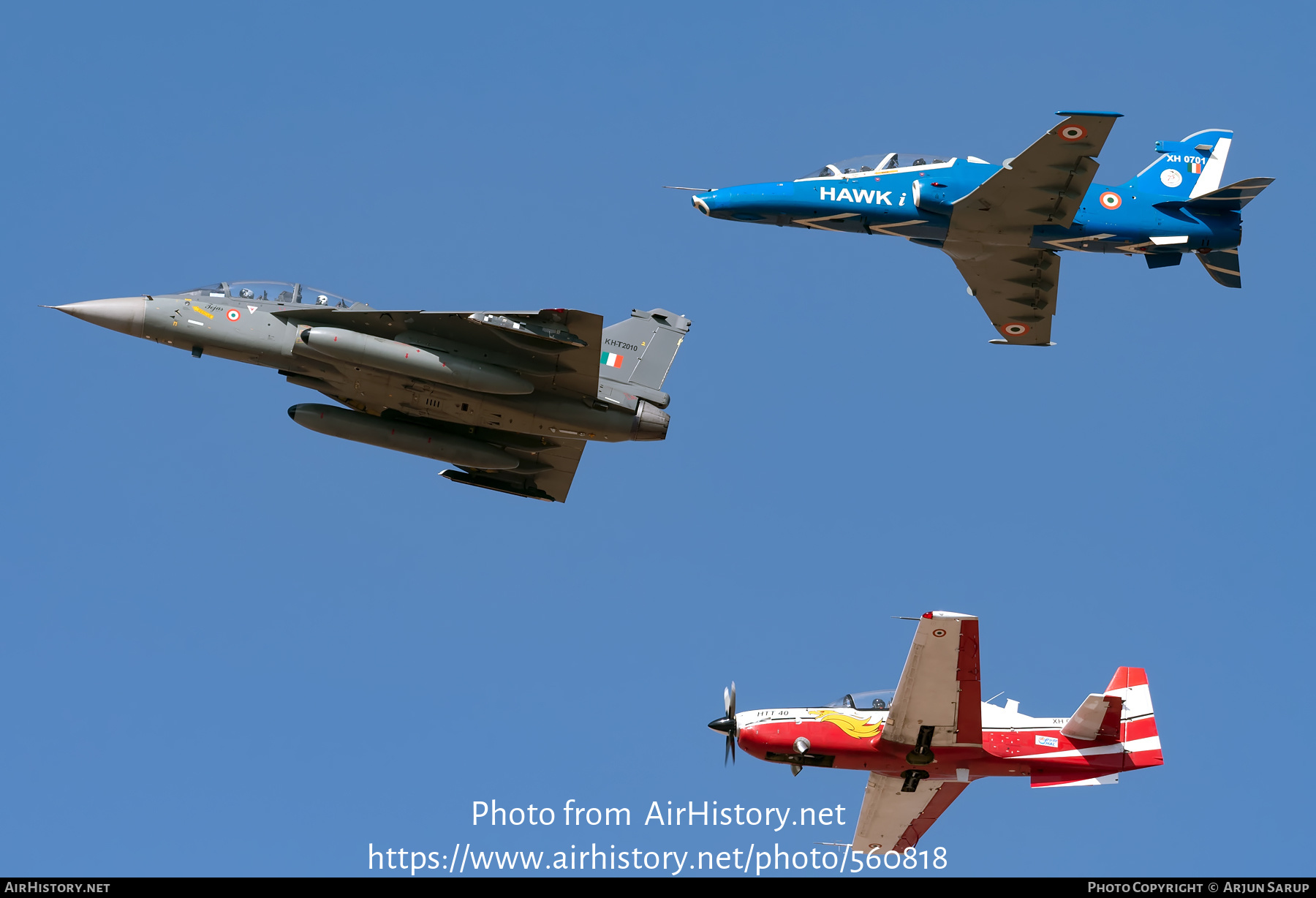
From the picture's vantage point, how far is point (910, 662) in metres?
27.5

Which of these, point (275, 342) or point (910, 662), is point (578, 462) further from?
A: point (910, 662)

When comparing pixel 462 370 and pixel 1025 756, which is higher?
pixel 462 370

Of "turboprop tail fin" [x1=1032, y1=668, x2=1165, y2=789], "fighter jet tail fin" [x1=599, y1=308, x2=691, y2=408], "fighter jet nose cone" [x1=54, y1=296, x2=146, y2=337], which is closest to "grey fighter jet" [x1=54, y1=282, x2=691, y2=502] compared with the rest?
"fighter jet nose cone" [x1=54, y1=296, x2=146, y2=337]

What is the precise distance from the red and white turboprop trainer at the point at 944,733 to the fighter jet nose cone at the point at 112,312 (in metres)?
14.4

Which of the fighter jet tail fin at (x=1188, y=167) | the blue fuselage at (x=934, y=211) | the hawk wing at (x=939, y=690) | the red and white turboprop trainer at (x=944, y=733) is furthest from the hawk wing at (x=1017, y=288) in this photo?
the hawk wing at (x=939, y=690)

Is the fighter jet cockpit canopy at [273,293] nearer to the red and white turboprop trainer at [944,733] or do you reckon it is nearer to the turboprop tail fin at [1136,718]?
the red and white turboprop trainer at [944,733]

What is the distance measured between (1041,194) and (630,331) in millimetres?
9772

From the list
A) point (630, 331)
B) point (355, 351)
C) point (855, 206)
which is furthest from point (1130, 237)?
point (355, 351)

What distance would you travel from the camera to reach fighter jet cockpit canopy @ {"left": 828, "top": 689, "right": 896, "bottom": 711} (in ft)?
95.1

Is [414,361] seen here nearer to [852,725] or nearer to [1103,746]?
[852,725]

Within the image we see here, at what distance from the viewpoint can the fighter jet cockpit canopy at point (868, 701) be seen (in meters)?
29.0

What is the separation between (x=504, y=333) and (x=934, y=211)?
10.4 metres

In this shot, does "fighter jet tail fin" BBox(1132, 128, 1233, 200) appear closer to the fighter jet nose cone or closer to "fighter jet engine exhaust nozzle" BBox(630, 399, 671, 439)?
"fighter jet engine exhaust nozzle" BBox(630, 399, 671, 439)

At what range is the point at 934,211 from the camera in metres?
32.8
